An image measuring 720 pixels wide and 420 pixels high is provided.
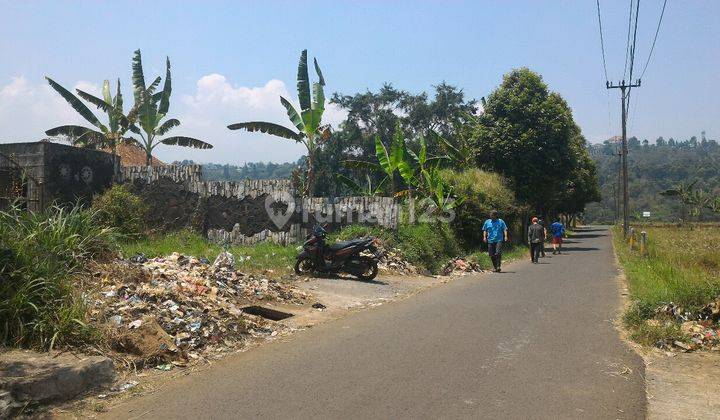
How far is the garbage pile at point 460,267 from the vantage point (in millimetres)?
17656

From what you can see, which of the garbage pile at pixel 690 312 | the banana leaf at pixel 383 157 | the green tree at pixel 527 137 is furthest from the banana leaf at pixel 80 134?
the garbage pile at pixel 690 312

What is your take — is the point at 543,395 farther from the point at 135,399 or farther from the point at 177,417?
the point at 135,399

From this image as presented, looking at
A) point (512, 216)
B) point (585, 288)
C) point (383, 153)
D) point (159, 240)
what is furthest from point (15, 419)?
point (512, 216)

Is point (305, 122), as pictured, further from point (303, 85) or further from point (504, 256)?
point (504, 256)

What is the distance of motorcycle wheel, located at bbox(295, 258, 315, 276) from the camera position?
13781mm

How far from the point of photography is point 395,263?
1645cm

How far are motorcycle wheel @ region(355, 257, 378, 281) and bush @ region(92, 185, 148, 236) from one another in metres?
7.55

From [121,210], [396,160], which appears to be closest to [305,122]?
[396,160]

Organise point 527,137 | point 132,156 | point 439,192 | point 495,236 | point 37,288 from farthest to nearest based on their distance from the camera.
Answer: point 132,156 < point 527,137 < point 439,192 < point 495,236 < point 37,288

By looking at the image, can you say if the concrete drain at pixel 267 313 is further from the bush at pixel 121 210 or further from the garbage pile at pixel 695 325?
the bush at pixel 121 210

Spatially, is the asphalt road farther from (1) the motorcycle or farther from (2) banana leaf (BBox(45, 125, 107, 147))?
(2) banana leaf (BBox(45, 125, 107, 147))

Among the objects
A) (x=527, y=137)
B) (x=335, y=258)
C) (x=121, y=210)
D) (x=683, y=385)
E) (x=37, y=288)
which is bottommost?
(x=683, y=385)

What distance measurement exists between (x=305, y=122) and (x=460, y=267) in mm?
6933

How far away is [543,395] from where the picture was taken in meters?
5.46
